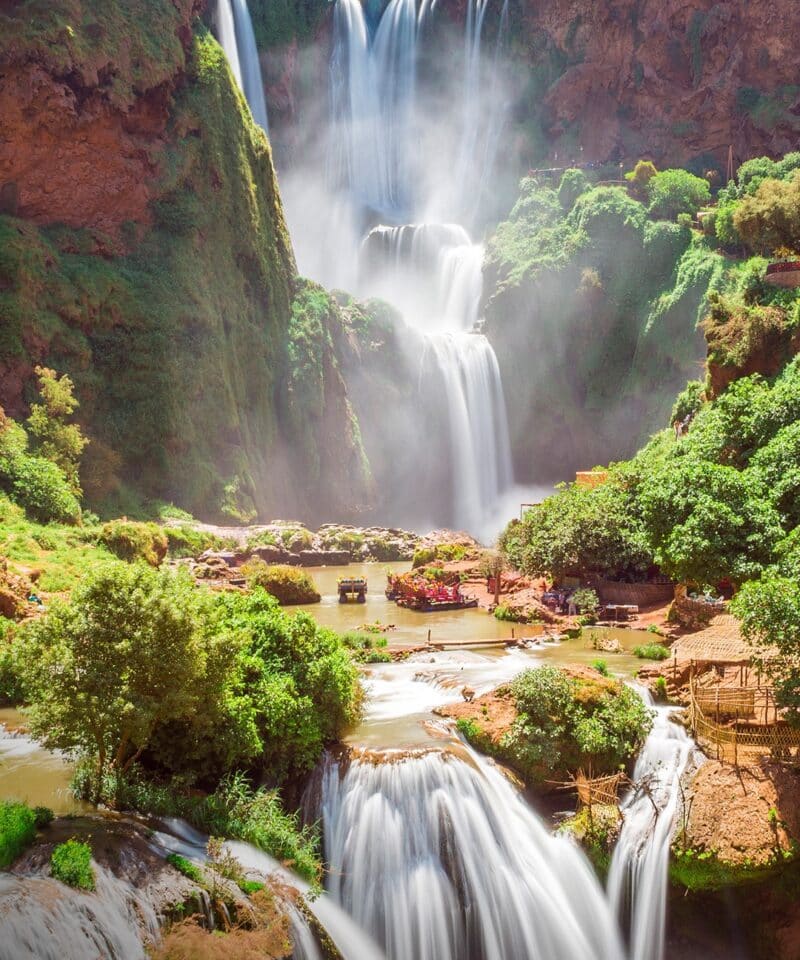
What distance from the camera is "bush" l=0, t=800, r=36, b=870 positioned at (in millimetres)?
10242

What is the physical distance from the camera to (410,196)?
82.8 m

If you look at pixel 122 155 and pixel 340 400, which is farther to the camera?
pixel 340 400

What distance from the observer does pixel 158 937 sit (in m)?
10.1

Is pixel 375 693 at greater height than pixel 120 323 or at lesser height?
lesser

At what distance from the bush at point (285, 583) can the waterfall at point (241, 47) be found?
4659 cm

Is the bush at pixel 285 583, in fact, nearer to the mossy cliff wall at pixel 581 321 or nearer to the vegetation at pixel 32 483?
the vegetation at pixel 32 483

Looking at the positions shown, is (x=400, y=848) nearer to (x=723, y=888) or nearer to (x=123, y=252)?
(x=723, y=888)

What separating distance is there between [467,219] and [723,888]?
71.3 m

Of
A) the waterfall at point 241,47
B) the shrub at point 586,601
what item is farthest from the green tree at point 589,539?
the waterfall at point 241,47

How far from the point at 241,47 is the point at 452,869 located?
68790 mm

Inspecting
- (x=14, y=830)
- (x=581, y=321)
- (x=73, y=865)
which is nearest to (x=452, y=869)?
(x=73, y=865)

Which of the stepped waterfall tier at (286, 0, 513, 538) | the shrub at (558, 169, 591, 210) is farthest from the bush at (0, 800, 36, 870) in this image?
the shrub at (558, 169, 591, 210)

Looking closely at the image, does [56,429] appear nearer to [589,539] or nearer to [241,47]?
[589,539]

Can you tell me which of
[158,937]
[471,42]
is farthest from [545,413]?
[158,937]
